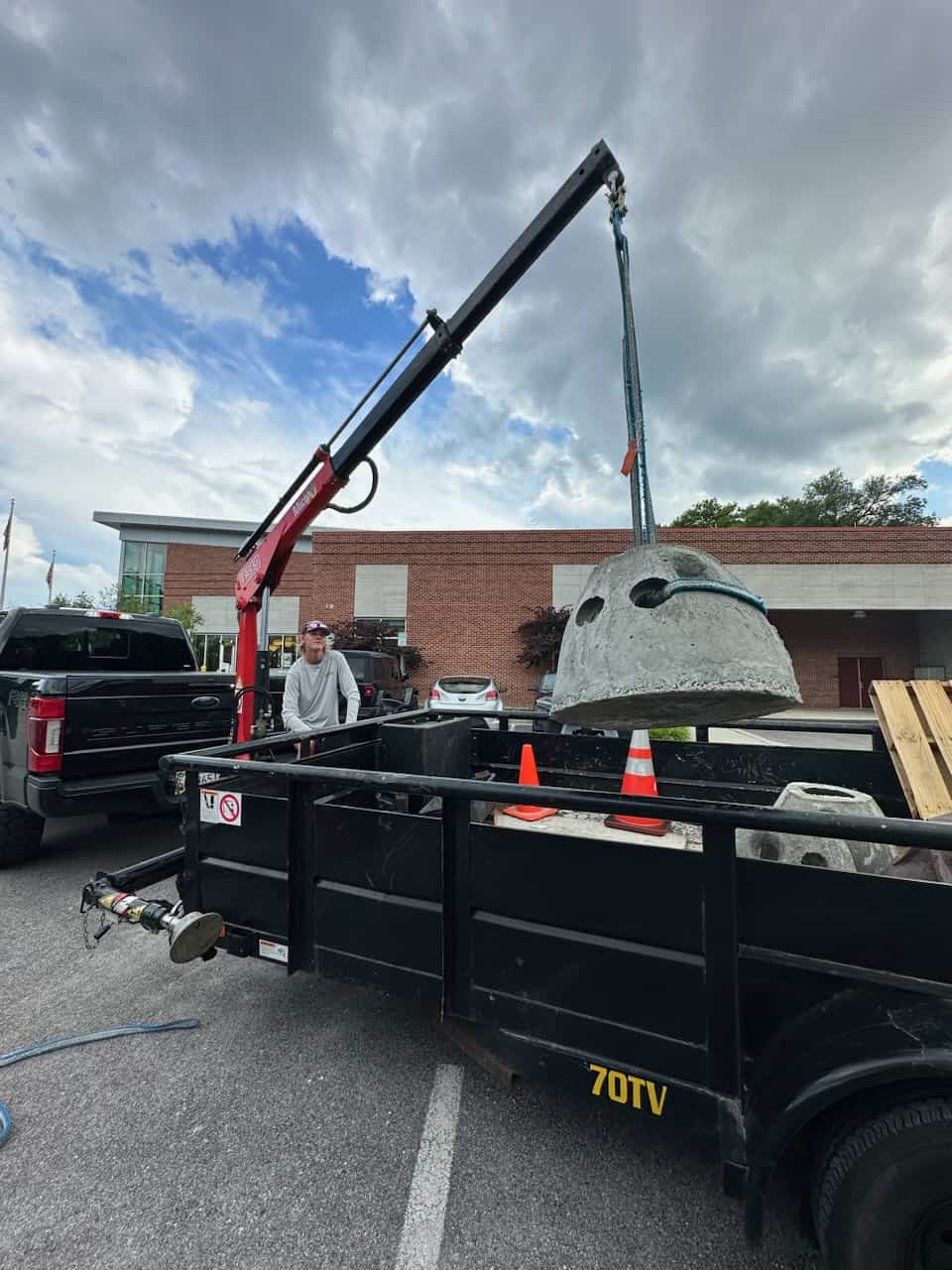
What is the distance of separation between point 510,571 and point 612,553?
4118 mm

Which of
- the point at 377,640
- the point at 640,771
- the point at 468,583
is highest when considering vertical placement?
the point at 468,583

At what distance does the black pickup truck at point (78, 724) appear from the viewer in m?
3.98

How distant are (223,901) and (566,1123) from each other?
65.1 inches

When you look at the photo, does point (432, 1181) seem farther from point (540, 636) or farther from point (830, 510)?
point (830, 510)

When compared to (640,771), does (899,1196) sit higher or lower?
lower

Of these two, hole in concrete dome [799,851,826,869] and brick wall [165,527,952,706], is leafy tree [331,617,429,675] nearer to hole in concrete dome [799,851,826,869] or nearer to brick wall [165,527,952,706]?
brick wall [165,527,952,706]

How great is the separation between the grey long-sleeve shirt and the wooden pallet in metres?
3.66

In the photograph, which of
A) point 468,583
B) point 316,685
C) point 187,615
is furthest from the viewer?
point 187,615

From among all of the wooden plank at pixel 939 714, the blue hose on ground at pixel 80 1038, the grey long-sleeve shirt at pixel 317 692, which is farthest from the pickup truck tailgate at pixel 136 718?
the wooden plank at pixel 939 714

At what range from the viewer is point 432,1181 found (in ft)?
5.91

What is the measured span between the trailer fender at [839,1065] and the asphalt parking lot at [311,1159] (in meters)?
0.20

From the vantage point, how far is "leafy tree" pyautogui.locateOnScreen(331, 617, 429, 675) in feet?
66.1

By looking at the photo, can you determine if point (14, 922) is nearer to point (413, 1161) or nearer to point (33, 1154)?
point (33, 1154)

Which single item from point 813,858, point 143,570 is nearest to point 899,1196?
point 813,858
